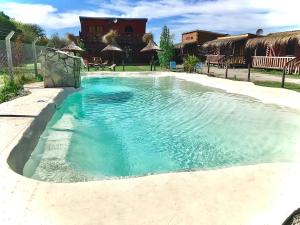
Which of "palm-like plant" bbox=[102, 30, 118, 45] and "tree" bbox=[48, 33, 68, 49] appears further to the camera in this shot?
"tree" bbox=[48, 33, 68, 49]

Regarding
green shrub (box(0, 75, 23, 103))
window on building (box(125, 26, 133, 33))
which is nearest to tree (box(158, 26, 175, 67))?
window on building (box(125, 26, 133, 33))

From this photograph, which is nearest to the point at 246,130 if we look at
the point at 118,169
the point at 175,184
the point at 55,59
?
the point at 118,169

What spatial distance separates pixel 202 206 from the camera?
11.6ft

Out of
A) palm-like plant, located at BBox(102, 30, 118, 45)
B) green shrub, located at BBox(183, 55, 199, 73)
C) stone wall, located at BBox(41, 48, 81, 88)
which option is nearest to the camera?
stone wall, located at BBox(41, 48, 81, 88)

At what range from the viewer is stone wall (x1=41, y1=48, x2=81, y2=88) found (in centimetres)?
1462

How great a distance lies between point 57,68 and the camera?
584 inches

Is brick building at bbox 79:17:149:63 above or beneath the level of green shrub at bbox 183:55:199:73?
above

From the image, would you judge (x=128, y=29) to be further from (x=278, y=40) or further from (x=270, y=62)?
(x=278, y=40)

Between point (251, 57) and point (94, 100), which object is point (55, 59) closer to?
point (94, 100)

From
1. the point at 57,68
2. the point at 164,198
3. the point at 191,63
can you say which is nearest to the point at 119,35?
the point at 191,63

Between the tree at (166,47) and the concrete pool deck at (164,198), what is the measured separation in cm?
2623

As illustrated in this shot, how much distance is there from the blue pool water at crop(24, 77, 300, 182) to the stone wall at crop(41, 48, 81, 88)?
225 centimetres

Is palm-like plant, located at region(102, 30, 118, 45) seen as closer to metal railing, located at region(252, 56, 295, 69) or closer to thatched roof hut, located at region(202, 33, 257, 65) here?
thatched roof hut, located at region(202, 33, 257, 65)

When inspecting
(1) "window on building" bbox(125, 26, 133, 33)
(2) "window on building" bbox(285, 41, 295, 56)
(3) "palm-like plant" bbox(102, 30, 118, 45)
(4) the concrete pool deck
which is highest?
(1) "window on building" bbox(125, 26, 133, 33)
